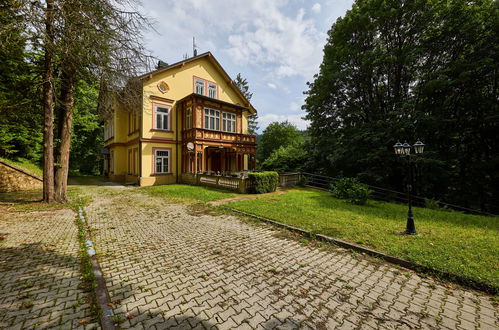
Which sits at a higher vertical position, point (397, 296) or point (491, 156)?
point (491, 156)

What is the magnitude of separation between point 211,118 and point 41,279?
1665 centimetres

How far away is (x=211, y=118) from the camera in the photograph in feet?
61.7

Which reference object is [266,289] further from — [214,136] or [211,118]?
[211,118]

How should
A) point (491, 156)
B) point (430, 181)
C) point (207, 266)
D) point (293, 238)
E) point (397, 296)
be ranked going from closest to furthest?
point (397, 296)
point (207, 266)
point (293, 238)
point (491, 156)
point (430, 181)

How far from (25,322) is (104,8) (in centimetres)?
983

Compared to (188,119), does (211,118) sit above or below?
above

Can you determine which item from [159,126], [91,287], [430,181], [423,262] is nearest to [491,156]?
[430,181]

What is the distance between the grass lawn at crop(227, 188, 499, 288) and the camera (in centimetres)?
405

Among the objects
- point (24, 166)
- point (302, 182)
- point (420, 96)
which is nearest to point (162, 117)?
point (24, 166)

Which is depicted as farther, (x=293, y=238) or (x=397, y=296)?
(x=293, y=238)

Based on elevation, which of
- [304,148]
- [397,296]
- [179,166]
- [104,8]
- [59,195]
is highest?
[104,8]

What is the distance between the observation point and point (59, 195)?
376 inches

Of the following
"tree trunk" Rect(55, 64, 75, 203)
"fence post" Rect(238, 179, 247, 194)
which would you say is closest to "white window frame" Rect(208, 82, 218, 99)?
"fence post" Rect(238, 179, 247, 194)

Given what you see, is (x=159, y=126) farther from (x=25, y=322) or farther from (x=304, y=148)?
(x=25, y=322)
